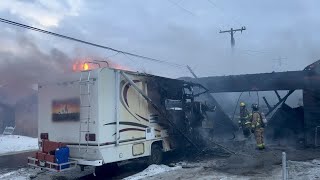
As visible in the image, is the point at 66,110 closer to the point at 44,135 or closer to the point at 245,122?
the point at 44,135

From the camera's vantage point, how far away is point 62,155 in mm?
8812

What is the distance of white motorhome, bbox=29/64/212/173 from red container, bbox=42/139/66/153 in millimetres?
261

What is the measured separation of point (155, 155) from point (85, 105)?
298 centimetres

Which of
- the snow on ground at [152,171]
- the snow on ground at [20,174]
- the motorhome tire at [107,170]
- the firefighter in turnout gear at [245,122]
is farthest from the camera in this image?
the firefighter in turnout gear at [245,122]

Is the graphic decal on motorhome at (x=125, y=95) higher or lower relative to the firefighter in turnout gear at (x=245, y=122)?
higher

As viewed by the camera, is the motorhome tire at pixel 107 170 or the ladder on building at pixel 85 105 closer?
the ladder on building at pixel 85 105

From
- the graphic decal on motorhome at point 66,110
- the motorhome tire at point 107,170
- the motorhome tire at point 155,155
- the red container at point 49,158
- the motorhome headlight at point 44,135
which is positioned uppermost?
the graphic decal on motorhome at point 66,110

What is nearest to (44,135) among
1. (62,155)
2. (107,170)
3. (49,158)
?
(49,158)

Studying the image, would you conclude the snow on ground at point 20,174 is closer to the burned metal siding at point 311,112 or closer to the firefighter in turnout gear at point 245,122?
the firefighter in turnout gear at point 245,122

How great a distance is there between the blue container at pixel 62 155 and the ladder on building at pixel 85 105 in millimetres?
470

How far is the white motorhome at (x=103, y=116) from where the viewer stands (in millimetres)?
8852

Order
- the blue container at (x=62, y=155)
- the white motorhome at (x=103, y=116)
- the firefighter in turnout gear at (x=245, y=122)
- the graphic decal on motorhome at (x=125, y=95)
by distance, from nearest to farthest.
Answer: the blue container at (x=62, y=155) → the white motorhome at (x=103, y=116) → the graphic decal on motorhome at (x=125, y=95) → the firefighter in turnout gear at (x=245, y=122)

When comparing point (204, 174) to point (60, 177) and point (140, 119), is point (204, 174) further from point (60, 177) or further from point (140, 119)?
point (60, 177)

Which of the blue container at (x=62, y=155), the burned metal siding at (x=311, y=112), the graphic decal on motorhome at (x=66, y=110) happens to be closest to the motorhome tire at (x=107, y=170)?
A: the blue container at (x=62, y=155)
